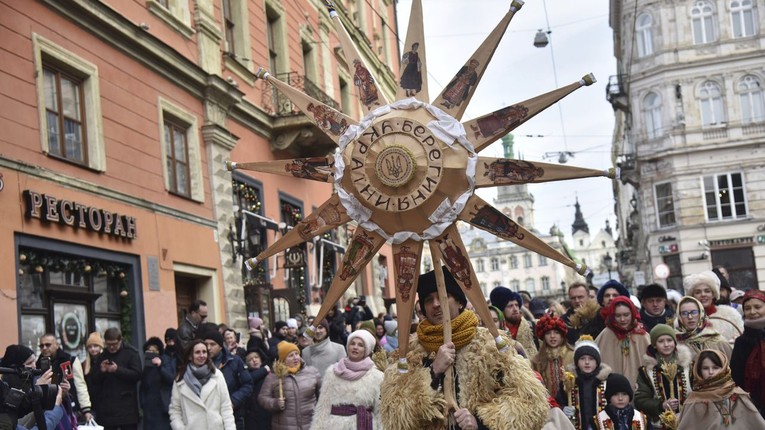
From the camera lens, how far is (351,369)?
30.0ft

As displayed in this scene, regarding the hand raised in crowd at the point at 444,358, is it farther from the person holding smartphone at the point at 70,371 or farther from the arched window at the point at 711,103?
the arched window at the point at 711,103

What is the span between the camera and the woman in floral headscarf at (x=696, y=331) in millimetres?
8891

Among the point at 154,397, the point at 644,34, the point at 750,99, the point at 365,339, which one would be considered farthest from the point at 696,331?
the point at 644,34

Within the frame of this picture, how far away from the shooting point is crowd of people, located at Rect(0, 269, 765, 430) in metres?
5.59

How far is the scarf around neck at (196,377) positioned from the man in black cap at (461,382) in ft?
14.8

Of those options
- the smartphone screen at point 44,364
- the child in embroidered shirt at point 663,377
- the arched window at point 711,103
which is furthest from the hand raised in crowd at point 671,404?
the arched window at point 711,103

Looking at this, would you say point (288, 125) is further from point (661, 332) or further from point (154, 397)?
point (661, 332)

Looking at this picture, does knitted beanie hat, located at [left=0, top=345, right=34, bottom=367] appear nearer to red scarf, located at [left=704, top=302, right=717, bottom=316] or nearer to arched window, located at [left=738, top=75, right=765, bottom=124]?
red scarf, located at [left=704, top=302, right=717, bottom=316]

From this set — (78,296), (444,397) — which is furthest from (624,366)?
(78,296)

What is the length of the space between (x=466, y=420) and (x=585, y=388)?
3.31m

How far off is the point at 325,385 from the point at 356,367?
33 centimetres

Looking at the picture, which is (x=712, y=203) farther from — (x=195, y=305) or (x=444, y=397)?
(x=444, y=397)

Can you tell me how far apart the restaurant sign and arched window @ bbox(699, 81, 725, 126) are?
3303 centimetres

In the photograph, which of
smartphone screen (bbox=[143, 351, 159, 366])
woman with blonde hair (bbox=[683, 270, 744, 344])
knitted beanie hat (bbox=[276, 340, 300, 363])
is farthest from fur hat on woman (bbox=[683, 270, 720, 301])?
smartphone screen (bbox=[143, 351, 159, 366])
